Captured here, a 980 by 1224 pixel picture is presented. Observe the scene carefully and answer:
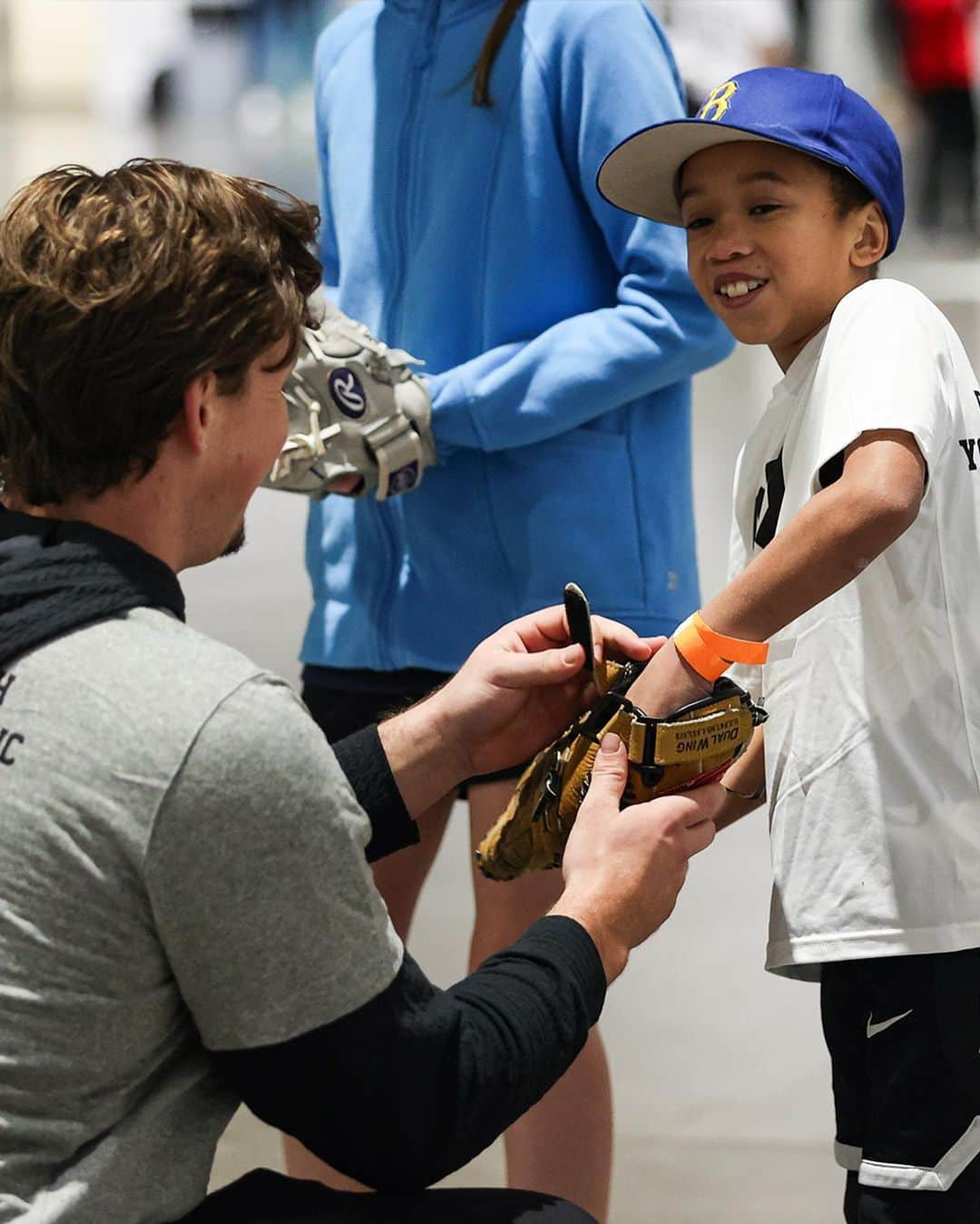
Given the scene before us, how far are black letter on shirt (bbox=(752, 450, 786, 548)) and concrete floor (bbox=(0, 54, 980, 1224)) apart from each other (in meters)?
1.03

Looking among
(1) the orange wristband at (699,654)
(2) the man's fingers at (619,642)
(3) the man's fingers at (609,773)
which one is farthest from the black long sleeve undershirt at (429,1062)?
(2) the man's fingers at (619,642)

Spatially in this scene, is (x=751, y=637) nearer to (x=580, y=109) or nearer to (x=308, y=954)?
(x=308, y=954)

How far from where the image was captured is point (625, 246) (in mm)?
1996

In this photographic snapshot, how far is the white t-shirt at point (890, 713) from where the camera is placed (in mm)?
1465

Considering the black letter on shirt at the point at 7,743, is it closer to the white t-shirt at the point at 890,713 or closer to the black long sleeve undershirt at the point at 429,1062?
the black long sleeve undershirt at the point at 429,1062

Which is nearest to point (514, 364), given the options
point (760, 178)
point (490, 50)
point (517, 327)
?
point (517, 327)

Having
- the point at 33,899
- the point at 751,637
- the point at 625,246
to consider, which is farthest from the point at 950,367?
the point at 33,899

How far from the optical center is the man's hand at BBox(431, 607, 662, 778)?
1564mm

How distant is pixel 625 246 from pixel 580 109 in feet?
0.50

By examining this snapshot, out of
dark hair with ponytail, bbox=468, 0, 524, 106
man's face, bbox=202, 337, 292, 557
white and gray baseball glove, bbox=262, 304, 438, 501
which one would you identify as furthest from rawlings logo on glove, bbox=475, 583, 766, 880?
dark hair with ponytail, bbox=468, 0, 524, 106

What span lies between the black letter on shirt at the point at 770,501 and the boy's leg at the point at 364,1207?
0.60 m

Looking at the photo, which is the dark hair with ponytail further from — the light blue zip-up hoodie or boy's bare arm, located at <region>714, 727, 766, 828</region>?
boy's bare arm, located at <region>714, 727, 766, 828</region>

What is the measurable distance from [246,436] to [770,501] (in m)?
0.54

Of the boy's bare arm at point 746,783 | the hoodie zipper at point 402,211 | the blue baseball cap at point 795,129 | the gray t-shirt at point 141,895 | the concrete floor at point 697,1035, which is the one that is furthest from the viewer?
the concrete floor at point 697,1035
